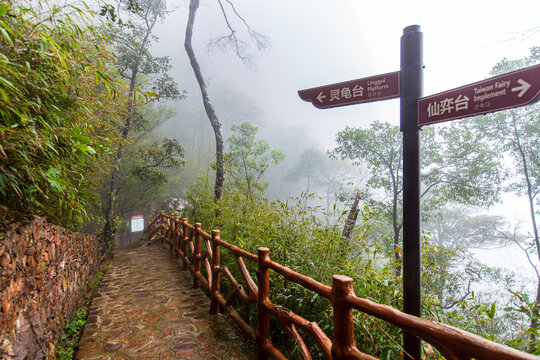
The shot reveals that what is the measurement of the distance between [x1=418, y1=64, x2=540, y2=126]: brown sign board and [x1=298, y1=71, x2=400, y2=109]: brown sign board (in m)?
0.22

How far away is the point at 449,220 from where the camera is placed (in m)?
23.0

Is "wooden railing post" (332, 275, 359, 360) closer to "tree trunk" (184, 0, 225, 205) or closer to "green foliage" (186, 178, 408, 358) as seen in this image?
"green foliage" (186, 178, 408, 358)

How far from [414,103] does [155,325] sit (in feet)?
11.0

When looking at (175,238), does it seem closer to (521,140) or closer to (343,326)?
(343,326)

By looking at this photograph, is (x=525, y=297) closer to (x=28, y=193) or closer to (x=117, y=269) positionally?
(x=28, y=193)

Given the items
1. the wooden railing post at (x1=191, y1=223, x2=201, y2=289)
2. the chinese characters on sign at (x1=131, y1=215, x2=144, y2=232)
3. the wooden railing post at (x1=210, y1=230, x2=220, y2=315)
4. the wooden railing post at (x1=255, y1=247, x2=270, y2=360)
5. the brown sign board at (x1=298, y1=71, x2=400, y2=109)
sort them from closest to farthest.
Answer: the brown sign board at (x1=298, y1=71, x2=400, y2=109) → the wooden railing post at (x1=255, y1=247, x2=270, y2=360) → the wooden railing post at (x1=210, y1=230, x2=220, y2=315) → the wooden railing post at (x1=191, y1=223, x2=201, y2=289) → the chinese characters on sign at (x1=131, y1=215, x2=144, y2=232)

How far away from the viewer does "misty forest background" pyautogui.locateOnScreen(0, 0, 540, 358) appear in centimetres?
166

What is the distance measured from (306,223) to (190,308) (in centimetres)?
189

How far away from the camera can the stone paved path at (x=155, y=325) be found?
7.86 feet

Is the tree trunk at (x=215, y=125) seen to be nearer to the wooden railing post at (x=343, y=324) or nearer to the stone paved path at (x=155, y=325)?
the stone paved path at (x=155, y=325)

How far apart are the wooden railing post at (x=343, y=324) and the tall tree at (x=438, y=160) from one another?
24.7 ft

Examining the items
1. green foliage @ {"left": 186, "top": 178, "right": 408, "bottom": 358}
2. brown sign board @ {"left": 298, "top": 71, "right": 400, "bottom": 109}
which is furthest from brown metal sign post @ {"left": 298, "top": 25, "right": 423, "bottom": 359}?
green foliage @ {"left": 186, "top": 178, "right": 408, "bottom": 358}

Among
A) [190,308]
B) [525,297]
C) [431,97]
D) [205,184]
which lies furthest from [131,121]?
[525,297]

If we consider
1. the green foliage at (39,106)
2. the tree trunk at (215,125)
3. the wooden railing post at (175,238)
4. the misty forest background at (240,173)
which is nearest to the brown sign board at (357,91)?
the misty forest background at (240,173)
